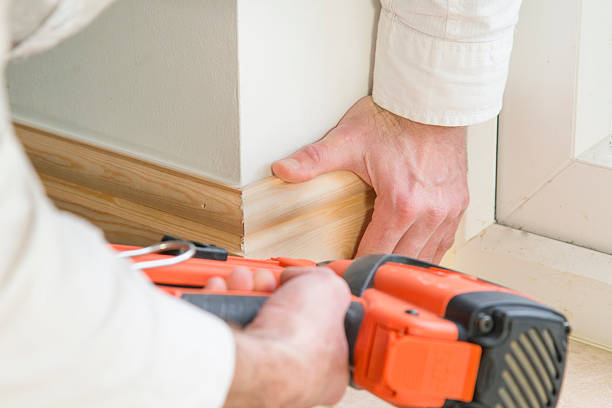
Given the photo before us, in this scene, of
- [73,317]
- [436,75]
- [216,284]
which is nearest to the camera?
[73,317]

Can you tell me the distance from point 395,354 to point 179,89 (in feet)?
1.69

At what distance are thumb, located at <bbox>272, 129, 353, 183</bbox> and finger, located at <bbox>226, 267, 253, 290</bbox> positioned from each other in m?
0.28

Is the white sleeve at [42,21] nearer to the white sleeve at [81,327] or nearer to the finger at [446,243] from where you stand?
the white sleeve at [81,327]

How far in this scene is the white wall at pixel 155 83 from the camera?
940 millimetres

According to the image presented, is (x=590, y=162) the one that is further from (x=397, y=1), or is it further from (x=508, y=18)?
(x=397, y=1)

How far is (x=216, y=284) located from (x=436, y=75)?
49cm

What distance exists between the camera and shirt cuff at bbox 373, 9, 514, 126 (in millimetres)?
1041

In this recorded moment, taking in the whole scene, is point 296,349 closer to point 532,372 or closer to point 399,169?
point 532,372

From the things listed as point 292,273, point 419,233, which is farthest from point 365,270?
point 419,233

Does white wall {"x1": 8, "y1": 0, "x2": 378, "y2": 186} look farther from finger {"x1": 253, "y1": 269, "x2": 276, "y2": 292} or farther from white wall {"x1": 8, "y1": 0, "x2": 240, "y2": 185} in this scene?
finger {"x1": 253, "y1": 269, "x2": 276, "y2": 292}

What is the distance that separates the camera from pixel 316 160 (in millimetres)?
1026

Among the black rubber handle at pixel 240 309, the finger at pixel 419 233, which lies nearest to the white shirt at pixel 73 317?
the black rubber handle at pixel 240 309

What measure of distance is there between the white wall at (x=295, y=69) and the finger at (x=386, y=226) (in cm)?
14

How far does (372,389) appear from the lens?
647 millimetres
